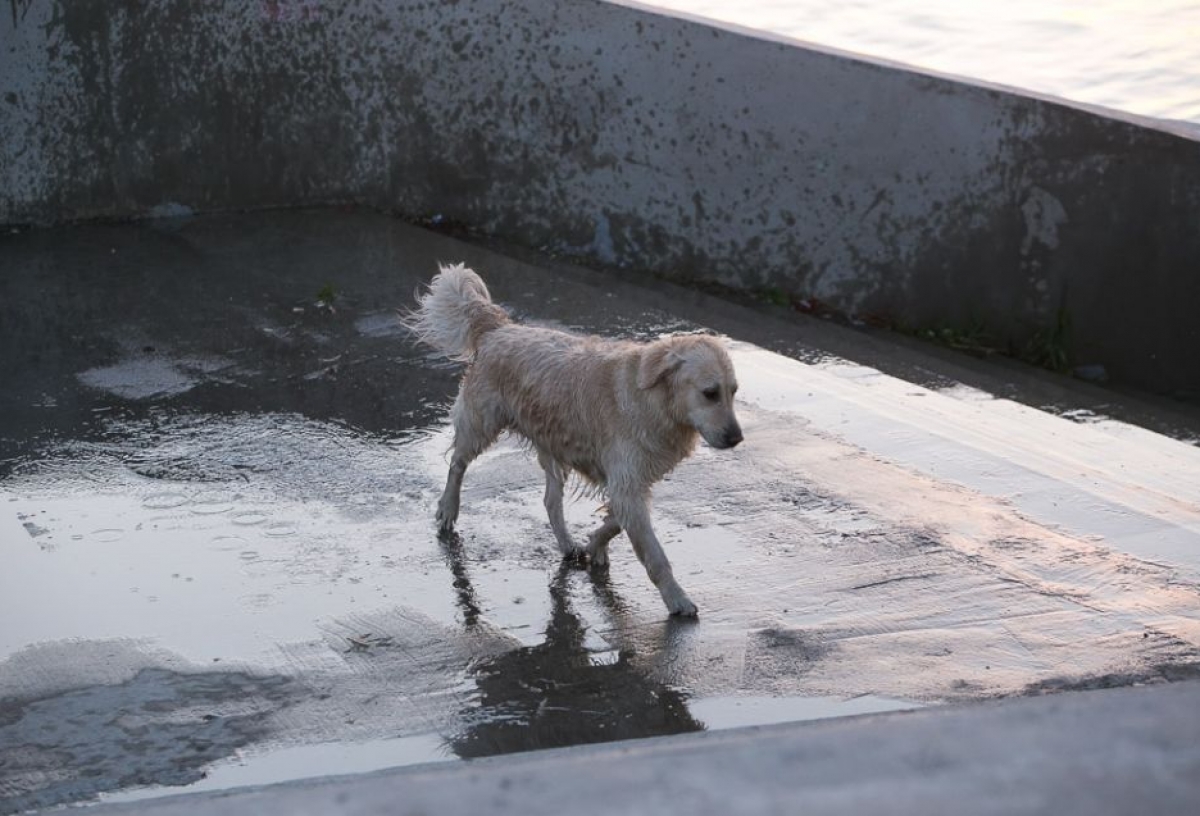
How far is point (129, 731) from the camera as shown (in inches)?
175

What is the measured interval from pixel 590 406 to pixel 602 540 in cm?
49

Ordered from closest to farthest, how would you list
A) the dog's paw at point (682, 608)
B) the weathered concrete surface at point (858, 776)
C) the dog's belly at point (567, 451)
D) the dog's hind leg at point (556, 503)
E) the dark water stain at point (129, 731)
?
1. the weathered concrete surface at point (858, 776)
2. the dark water stain at point (129, 731)
3. the dog's paw at point (682, 608)
4. the dog's belly at point (567, 451)
5. the dog's hind leg at point (556, 503)

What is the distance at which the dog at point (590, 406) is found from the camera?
5.27 metres

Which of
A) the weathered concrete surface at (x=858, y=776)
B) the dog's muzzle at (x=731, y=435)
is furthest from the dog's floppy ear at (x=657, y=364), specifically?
the weathered concrete surface at (x=858, y=776)

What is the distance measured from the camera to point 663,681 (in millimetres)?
4805

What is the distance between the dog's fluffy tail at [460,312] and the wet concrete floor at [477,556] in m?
0.63

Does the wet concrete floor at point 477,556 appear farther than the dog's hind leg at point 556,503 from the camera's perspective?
No

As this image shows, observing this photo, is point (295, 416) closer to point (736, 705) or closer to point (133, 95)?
point (736, 705)

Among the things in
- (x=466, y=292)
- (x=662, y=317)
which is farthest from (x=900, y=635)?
(x=662, y=317)

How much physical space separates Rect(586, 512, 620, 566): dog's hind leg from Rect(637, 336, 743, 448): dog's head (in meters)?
0.55

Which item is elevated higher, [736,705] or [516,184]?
[516,184]

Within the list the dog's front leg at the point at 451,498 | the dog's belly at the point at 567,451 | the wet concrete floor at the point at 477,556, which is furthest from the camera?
the dog's front leg at the point at 451,498

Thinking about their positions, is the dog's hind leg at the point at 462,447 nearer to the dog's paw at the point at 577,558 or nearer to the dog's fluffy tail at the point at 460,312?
the dog's fluffy tail at the point at 460,312

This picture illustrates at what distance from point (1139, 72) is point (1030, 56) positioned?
885mm
